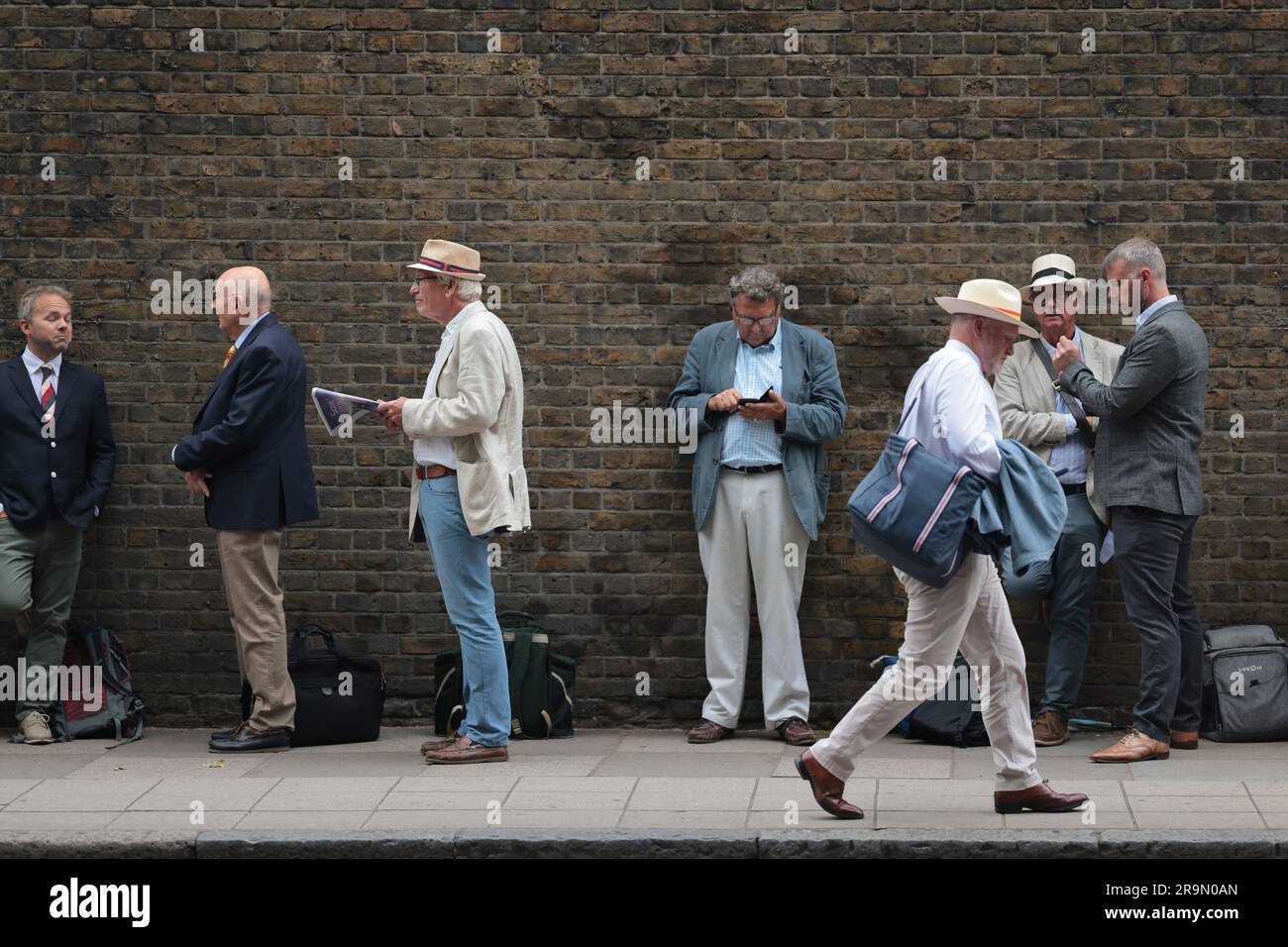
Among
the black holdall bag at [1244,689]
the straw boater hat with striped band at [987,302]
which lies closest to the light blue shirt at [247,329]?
the straw boater hat with striped band at [987,302]

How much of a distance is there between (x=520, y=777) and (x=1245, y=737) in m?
3.66

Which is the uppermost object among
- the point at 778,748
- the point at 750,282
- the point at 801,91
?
the point at 801,91

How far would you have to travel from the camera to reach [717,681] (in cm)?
902

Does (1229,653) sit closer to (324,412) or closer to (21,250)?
(324,412)

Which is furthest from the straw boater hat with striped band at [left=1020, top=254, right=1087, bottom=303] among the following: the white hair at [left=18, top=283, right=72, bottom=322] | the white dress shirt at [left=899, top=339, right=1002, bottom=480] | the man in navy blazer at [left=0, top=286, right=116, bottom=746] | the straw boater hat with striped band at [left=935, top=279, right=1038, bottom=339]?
the white hair at [left=18, top=283, right=72, bottom=322]

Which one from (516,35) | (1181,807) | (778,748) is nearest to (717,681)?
(778,748)

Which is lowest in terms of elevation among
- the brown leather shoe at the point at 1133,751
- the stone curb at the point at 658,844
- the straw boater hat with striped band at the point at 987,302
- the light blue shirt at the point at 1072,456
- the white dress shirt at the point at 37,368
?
the brown leather shoe at the point at 1133,751

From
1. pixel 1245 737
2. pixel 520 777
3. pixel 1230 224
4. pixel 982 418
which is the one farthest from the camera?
pixel 1230 224

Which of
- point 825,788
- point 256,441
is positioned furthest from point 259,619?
point 825,788

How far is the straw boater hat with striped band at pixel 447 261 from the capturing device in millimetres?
8273

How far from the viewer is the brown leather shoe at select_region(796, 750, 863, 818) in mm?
6895

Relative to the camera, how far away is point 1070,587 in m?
8.88

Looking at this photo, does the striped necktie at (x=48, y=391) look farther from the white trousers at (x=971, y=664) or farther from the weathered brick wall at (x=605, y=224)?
the white trousers at (x=971, y=664)

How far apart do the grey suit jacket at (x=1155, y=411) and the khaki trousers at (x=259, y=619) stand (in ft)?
13.3
